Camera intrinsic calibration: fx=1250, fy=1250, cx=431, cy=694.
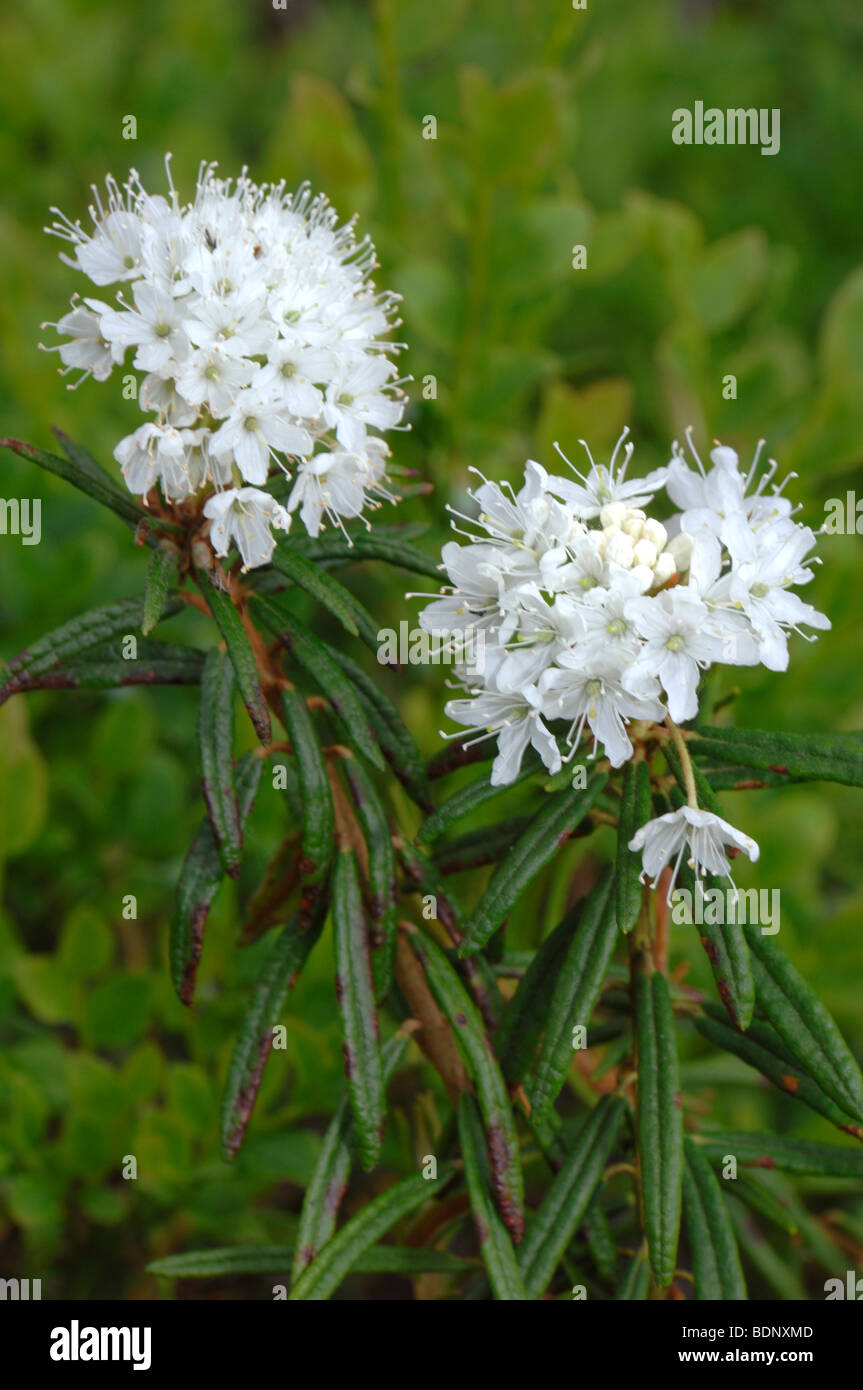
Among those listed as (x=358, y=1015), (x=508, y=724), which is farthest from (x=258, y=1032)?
(x=508, y=724)

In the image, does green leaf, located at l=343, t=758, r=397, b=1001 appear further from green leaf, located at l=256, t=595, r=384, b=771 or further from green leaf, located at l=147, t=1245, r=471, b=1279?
green leaf, located at l=147, t=1245, r=471, b=1279

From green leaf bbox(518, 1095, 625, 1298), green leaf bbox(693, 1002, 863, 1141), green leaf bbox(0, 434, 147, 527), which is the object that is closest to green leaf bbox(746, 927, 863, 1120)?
green leaf bbox(693, 1002, 863, 1141)

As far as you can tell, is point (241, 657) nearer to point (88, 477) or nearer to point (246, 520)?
point (246, 520)

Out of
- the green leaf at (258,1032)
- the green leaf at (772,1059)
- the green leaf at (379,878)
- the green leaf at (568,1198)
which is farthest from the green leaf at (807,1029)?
the green leaf at (258,1032)

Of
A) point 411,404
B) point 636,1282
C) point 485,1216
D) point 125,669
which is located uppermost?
point 411,404

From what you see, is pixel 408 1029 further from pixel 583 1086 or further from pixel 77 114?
pixel 77 114
